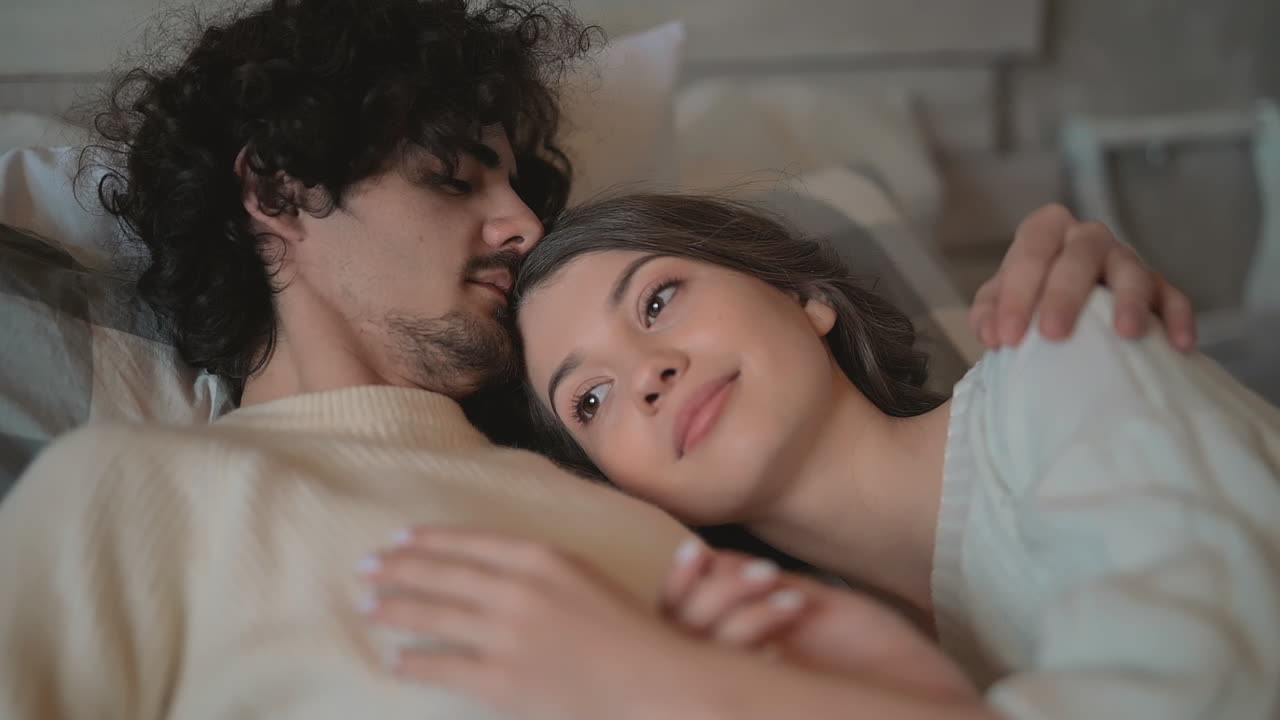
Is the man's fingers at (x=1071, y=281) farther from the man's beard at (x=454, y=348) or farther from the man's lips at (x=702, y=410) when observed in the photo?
the man's beard at (x=454, y=348)

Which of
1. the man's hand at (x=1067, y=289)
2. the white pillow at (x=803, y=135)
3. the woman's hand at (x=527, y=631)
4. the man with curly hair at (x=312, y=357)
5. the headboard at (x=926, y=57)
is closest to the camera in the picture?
the woman's hand at (x=527, y=631)

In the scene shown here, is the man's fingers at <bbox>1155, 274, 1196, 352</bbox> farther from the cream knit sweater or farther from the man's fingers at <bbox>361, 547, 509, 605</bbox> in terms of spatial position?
the man's fingers at <bbox>361, 547, 509, 605</bbox>

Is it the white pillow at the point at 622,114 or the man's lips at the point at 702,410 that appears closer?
the man's lips at the point at 702,410

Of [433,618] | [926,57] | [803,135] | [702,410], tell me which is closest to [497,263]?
[702,410]

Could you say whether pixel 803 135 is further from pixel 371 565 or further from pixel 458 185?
pixel 371 565

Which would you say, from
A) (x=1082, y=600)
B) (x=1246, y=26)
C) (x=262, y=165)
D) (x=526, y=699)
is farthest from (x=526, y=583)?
(x=1246, y=26)

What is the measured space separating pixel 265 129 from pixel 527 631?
0.75 metres

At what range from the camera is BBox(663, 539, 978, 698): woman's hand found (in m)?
0.68

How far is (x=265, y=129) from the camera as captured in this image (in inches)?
45.1

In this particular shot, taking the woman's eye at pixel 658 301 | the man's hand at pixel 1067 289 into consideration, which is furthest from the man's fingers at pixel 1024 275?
the woman's eye at pixel 658 301

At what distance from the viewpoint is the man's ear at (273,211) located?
3.79 feet

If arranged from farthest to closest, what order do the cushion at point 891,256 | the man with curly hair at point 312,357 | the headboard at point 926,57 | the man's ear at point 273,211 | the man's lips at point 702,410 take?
the headboard at point 926,57, the cushion at point 891,256, the man's ear at point 273,211, the man's lips at point 702,410, the man with curly hair at point 312,357

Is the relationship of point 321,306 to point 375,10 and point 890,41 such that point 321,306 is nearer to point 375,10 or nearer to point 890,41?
point 375,10

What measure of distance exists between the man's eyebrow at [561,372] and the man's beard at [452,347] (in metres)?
0.09
